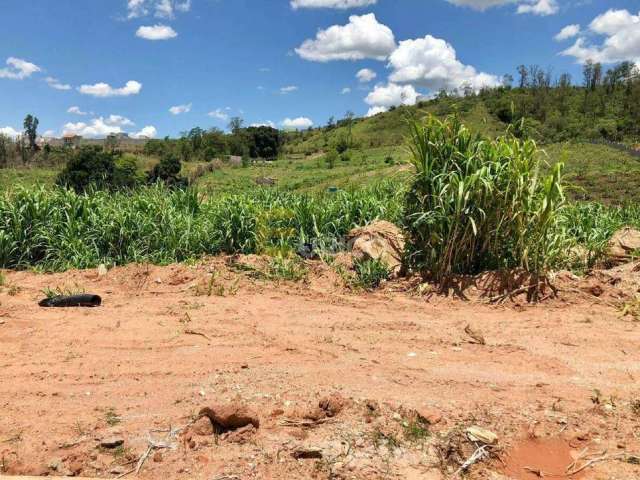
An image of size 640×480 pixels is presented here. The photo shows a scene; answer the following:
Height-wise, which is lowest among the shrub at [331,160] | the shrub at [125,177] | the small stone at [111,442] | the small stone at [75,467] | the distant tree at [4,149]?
the small stone at [75,467]

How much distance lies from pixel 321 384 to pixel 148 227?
13.0 ft

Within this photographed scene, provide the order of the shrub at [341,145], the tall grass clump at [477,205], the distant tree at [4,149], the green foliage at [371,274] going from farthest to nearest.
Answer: the shrub at [341,145] < the distant tree at [4,149] < the green foliage at [371,274] < the tall grass clump at [477,205]

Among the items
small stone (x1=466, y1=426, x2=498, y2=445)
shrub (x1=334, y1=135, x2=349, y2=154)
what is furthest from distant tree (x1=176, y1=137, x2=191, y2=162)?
small stone (x1=466, y1=426, x2=498, y2=445)

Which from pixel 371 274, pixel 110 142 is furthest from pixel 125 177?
pixel 110 142

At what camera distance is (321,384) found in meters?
2.98

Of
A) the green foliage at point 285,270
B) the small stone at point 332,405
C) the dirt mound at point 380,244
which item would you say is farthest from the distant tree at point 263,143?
the small stone at point 332,405

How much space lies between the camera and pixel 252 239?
6.18 m

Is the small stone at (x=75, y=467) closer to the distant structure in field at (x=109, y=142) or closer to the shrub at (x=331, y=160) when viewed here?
the shrub at (x=331, y=160)

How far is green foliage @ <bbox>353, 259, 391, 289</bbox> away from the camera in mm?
5133

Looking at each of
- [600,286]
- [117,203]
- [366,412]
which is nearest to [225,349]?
[366,412]

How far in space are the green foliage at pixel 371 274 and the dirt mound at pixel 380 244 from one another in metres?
0.10

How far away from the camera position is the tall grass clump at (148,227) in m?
6.15

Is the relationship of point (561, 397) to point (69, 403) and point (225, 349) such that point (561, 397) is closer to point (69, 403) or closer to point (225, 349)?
point (225, 349)

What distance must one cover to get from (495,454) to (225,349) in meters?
1.86
